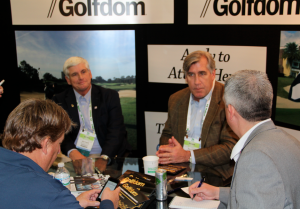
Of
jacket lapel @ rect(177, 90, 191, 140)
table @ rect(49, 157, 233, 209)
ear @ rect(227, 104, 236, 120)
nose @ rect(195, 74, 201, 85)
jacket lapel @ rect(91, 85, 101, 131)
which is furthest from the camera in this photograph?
jacket lapel @ rect(91, 85, 101, 131)

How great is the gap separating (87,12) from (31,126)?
10.0 ft

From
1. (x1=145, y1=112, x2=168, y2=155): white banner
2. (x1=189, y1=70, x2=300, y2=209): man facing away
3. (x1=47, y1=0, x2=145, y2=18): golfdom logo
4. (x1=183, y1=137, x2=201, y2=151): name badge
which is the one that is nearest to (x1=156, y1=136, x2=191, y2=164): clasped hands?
(x1=183, y1=137, x2=201, y2=151): name badge

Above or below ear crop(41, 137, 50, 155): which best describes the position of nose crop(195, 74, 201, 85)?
above

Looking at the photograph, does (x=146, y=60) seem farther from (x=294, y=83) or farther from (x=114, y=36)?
(x=294, y=83)

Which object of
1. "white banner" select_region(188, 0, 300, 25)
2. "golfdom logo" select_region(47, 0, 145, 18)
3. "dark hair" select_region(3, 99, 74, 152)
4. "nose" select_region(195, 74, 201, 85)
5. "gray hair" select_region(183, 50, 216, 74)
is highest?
"golfdom logo" select_region(47, 0, 145, 18)

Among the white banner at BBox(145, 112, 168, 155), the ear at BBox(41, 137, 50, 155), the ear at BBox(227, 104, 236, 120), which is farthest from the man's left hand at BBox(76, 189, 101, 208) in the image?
the white banner at BBox(145, 112, 168, 155)

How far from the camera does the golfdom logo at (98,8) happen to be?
392cm

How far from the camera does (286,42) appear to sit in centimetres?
356

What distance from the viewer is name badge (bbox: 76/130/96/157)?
3.22 meters

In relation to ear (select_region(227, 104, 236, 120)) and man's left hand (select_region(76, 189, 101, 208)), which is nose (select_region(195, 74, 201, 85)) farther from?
man's left hand (select_region(76, 189, 101, 208))

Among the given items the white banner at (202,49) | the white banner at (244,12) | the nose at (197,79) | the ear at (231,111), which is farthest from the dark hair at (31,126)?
the white banner at (244,12)

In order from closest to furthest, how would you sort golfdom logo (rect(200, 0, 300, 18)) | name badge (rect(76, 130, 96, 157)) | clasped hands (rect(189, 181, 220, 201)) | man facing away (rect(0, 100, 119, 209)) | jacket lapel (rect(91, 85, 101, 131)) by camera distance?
man facing away (rect(0, 100, 119, 209)) < clasped hands (rect(189, 181, 220, 201)) < name badge (rect(76, 130, 96, 157)) < jacket lapel (rect(91, 85, 101, 131)) < golfdom logo (rect(200, 0, 300, 18))

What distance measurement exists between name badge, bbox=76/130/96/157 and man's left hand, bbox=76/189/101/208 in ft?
4.76

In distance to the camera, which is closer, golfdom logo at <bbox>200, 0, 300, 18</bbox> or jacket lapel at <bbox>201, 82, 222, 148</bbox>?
jacket lapel at <bbox>201, 82, 222, 148</bbox>
